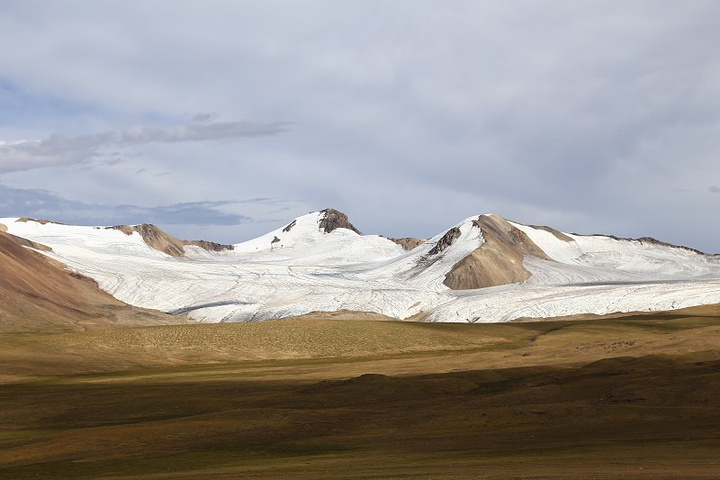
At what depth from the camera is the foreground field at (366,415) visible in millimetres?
41438

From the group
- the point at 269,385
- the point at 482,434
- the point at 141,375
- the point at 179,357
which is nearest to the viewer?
the point at 482,434

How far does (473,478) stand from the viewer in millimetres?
34125

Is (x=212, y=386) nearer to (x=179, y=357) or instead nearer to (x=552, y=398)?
(x=552, y=398)

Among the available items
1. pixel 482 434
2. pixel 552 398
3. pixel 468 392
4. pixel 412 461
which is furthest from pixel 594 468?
pixel 468 392

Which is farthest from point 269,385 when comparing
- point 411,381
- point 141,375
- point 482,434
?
point 482,434

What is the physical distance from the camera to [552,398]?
67.9 m

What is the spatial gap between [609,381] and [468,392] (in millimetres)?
12597

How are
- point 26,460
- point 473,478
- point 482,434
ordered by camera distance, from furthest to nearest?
1. point 482,434
2. point 26,460
3. point 473,478

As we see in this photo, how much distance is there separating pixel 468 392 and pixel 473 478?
151ft

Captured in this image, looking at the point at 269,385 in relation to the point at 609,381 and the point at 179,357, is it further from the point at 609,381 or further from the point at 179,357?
the point at 179,357

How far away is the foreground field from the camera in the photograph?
41.4 m

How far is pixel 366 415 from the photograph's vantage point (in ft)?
200

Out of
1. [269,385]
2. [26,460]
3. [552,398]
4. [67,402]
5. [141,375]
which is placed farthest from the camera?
[141,375]

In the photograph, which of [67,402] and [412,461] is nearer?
[412,461]
